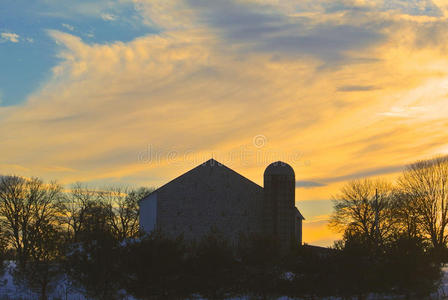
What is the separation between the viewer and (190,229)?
65938 mm

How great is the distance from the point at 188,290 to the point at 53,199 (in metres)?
46.1

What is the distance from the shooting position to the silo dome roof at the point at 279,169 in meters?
68.6

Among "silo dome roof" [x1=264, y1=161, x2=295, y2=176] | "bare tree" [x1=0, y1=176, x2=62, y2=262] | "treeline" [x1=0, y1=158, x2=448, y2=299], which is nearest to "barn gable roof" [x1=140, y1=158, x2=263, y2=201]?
"silo dome roof" [x1=264, y1=161, x2=295, y2=176]

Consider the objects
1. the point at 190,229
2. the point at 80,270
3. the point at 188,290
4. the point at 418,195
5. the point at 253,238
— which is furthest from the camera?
the point at 418,195

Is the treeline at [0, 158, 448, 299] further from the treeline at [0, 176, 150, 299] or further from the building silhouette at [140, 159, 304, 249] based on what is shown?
the building silhouette at [140, 159, 304, 249]

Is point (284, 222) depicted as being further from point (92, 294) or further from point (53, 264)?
point (92, 294)

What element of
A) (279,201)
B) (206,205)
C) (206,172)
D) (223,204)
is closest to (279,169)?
(279,201)

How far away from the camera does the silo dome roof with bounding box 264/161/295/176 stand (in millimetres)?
68562

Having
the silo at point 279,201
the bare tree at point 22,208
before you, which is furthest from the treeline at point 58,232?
the silo at point 279,201

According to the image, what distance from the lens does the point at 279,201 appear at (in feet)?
222

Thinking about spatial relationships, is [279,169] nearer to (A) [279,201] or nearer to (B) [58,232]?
(A) [279,201]

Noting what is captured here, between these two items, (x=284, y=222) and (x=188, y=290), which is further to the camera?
(x=284, y=222)

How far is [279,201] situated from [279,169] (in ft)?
13.0

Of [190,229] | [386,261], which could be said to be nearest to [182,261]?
[386,261]
